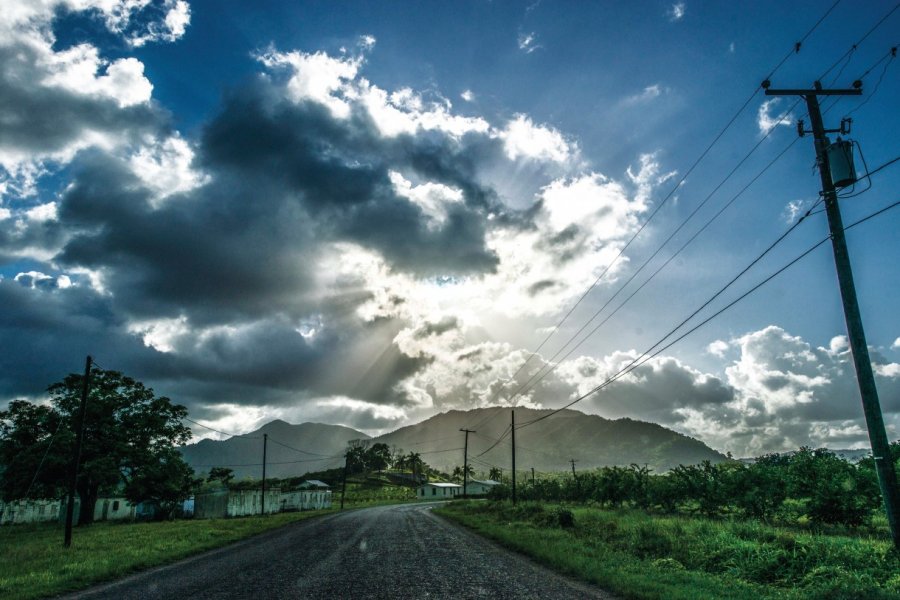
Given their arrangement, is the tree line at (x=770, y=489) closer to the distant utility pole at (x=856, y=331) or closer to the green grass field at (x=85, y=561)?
the distant utility pole at (x=856, y=331)

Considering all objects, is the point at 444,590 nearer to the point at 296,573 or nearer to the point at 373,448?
the point at 296,573

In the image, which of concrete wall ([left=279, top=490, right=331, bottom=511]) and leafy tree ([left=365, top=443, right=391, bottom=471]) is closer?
concrete wall ([left=279, top=490, right=331, bottom=511])

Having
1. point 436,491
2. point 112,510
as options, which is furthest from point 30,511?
point 436,491

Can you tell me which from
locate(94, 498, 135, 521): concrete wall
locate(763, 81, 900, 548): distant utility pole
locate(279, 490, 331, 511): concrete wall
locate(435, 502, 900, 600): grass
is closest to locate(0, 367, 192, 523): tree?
locate(94, 498, 135, 521): concrete wall

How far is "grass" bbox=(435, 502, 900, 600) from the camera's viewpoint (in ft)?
35.3

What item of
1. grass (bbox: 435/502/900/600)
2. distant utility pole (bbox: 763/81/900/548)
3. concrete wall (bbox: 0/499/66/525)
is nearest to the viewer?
grass (bbox: 435/502/900/600)

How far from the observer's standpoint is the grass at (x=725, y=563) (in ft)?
35.3

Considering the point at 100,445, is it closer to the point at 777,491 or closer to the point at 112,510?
the point at 112,510

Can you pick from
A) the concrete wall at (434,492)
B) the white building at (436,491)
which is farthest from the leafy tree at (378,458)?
the concrete wall at (434,492)

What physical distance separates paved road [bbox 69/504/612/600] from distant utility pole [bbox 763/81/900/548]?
6888 millimetres

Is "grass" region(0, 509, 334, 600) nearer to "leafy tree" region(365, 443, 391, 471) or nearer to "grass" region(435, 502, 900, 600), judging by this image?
"grass" region(435, 502, 900, 600)

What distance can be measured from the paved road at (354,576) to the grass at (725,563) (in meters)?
1.20

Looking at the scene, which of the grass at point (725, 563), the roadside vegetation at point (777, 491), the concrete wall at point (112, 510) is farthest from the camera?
the concrete wall at point (112, 510)

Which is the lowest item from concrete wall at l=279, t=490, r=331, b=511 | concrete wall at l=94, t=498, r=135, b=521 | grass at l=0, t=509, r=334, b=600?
concrete wall at l=279, t=490, r=331, b=511
